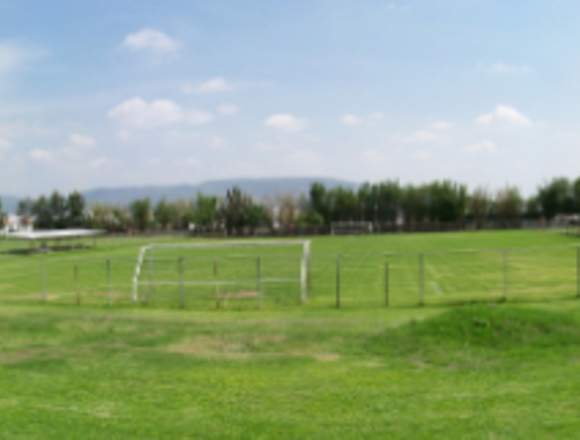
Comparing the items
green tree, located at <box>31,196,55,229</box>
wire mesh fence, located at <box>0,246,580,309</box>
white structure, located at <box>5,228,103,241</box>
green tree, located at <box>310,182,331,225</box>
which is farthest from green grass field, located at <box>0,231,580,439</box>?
green tree, located at <box>31,196,55,229</box>

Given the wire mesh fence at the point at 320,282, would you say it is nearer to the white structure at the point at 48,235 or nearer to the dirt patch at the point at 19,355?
the dirt patch at the point at 19,355

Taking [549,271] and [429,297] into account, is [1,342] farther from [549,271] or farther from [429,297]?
[549,271]

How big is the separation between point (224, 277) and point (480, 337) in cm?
2155

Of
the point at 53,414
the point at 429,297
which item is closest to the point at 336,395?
the point at 53,414

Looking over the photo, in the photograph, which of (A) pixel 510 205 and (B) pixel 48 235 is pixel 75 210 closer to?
(B) pixel 48 235

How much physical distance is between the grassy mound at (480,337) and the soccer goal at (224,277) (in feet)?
21.8

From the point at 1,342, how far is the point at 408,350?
9791 millimetres

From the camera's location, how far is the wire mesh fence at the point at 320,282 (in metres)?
21.2

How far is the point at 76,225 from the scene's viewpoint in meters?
138

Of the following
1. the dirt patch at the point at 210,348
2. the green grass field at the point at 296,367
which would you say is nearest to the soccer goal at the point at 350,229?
the green grass field at the point at 296,367

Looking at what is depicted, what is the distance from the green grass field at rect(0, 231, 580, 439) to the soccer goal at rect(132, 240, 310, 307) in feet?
2.85

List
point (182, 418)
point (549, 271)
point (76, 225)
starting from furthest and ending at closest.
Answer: point (76, 225) → point (549, 271) → point (182, 418)

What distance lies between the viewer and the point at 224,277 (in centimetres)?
3306

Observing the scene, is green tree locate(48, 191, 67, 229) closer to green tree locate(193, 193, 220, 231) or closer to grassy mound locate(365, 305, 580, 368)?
green tree locate(193, 193, 220, 231)
